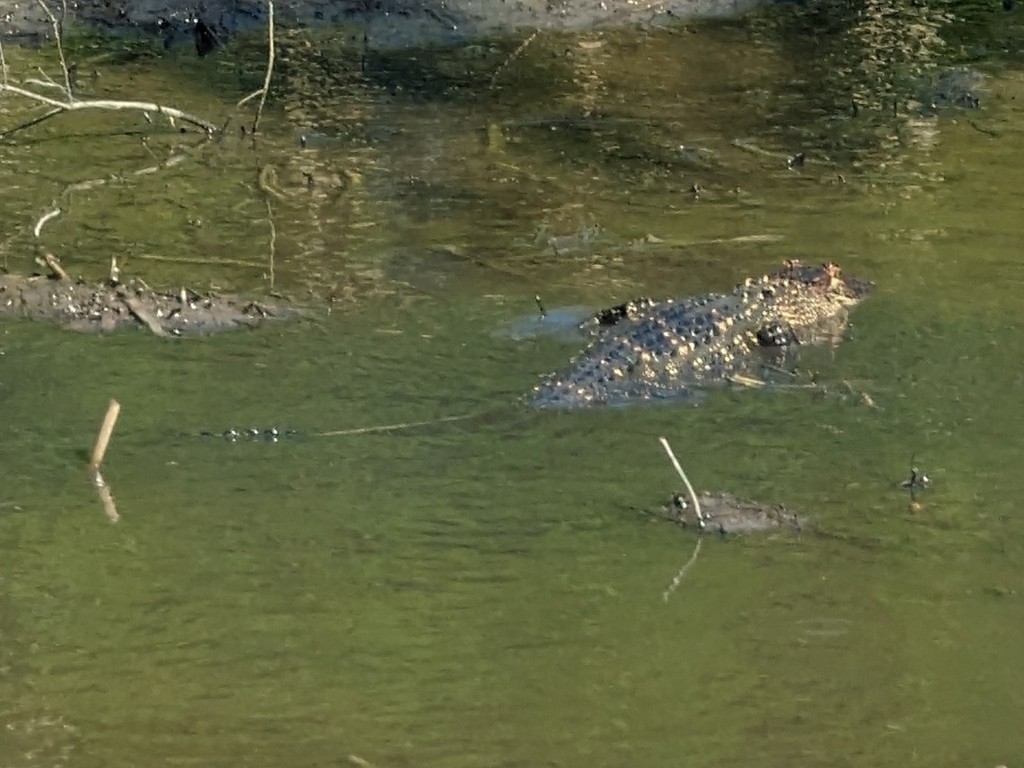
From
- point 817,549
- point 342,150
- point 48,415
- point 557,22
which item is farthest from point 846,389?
point 557,22

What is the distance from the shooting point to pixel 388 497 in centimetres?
649

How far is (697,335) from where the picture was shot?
25.4 feet

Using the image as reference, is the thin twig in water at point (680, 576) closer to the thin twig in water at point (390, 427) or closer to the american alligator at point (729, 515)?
the american alligator at point (729, 515)

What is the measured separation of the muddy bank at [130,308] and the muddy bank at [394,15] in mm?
5527

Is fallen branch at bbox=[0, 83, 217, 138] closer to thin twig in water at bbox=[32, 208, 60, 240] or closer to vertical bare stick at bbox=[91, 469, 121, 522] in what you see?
thin twig in water at bbox=[32, 208, 60, 240]

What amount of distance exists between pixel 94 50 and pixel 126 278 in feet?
17.1

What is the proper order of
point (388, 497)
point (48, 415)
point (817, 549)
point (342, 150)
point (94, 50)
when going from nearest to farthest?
1. point (817, 549)
2. point (388, 497)
3. point (48, 415)
4. point (342, 150)
5. point (94, 50)

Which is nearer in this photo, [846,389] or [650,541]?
[650,541]

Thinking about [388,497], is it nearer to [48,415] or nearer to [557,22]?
[48,415]

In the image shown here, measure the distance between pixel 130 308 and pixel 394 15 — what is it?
6.20 m

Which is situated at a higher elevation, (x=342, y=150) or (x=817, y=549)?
(x=817, y=549)

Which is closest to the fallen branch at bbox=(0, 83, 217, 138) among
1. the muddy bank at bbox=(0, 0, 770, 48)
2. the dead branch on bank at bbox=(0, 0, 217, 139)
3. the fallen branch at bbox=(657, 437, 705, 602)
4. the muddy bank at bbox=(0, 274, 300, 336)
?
the dead branch on bank at bbox=(0, 0, 217, 139)

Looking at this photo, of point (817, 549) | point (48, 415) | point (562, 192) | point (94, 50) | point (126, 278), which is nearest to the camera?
point (817, 549)

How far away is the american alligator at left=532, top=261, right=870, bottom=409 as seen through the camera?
7.43 m
